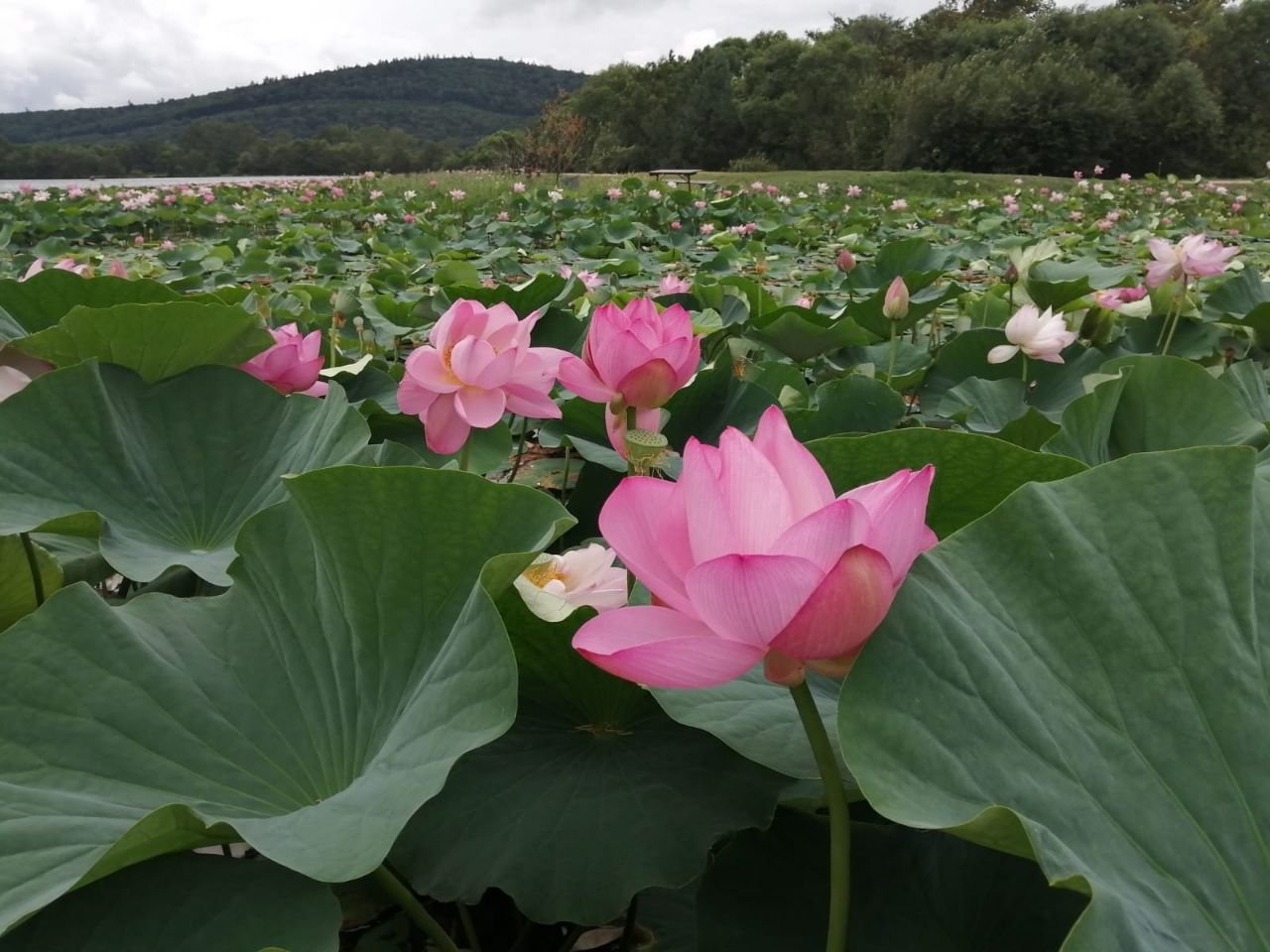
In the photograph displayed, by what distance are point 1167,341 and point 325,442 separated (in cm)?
153

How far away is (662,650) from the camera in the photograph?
1.13 ft

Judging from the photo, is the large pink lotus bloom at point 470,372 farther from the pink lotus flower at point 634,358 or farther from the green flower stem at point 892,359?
the green flower stem at point 892,359

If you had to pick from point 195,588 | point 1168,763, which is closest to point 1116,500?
point 1168,763

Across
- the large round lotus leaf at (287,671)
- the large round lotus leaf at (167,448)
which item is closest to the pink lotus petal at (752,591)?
the large round lotus leaf at (287,671)

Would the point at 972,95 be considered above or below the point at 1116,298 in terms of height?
above

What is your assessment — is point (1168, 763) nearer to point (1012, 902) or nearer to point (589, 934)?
point (1012, 902)

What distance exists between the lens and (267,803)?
1.70ft

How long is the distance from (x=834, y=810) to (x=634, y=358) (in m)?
0.43

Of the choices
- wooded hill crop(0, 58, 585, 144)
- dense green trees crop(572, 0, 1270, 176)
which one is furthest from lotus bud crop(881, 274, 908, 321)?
wooded hill crop(0, 58, 585, 144)

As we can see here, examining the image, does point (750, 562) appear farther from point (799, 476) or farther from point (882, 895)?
point (882, 895)

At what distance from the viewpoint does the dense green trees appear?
1644 centimetres

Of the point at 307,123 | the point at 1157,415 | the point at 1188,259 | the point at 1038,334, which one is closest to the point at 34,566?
the point at 1157,415

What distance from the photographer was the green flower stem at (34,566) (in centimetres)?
75

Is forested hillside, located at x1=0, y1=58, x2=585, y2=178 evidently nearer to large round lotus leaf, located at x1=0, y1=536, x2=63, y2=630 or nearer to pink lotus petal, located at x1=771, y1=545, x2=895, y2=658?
large round lotus leaf, located at x1=0, y1=536, x2=63, y2=630
